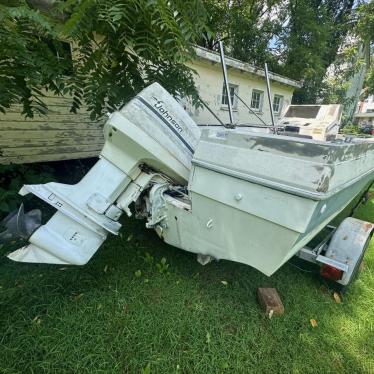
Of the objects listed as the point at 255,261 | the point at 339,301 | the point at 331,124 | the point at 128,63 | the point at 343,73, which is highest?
the point at 343,73

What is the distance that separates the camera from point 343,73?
13188mm

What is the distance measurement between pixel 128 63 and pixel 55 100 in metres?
2.36

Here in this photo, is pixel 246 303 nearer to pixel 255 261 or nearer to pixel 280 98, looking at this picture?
pixel 255 261

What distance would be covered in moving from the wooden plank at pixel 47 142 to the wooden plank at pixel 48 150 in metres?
0.05

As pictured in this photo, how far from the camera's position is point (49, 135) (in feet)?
12.8

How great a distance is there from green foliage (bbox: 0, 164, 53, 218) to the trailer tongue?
4.07ft

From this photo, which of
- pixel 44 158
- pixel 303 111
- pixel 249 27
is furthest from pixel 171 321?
pixel 249 27

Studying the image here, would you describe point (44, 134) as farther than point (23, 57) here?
Yes

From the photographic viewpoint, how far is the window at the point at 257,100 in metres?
8.10

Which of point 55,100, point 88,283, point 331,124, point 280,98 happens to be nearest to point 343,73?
point 280,98

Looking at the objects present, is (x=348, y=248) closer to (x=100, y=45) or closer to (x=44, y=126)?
(x=100, y=45)

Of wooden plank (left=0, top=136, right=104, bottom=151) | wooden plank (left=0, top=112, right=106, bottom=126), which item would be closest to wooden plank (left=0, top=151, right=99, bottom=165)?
wooden plank (left=0, top=136, right=104, bottom=151)

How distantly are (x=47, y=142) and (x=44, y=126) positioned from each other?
0.81ft

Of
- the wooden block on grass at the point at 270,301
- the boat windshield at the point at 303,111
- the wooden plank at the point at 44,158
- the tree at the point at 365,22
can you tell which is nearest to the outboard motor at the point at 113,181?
the wooden block on grass at the point at 270,301
